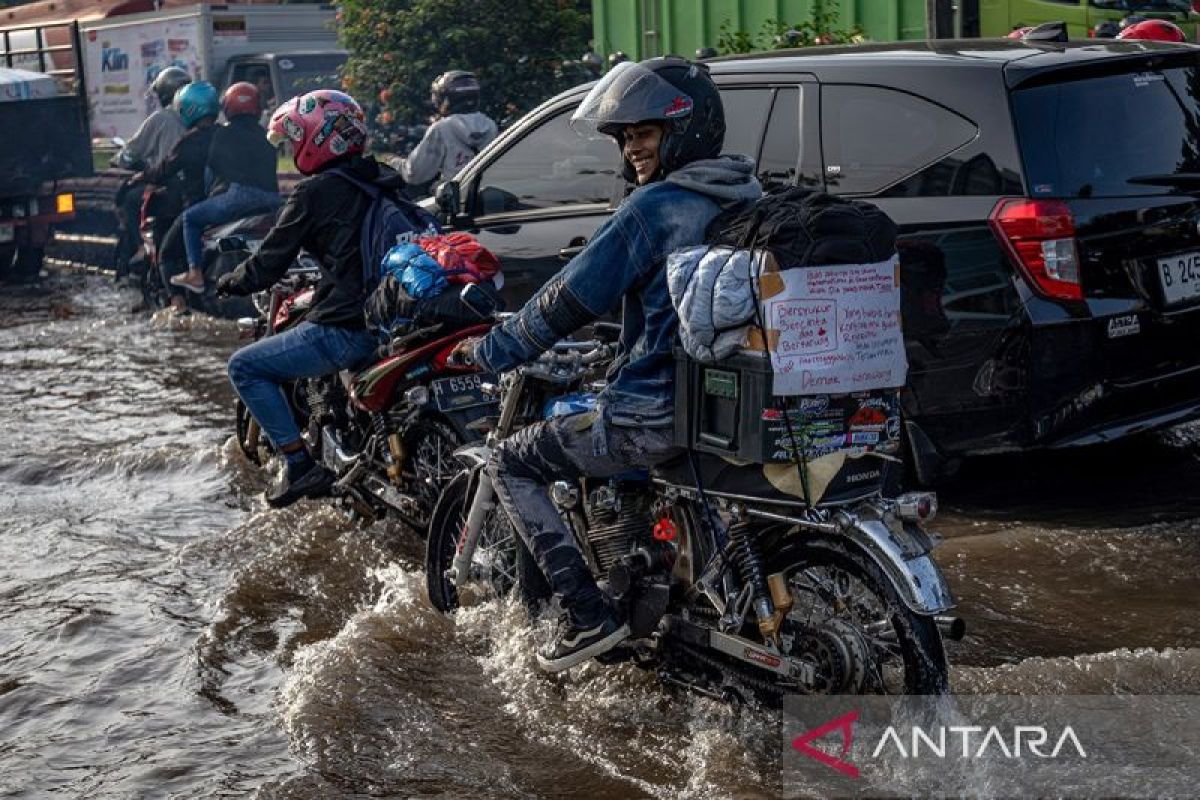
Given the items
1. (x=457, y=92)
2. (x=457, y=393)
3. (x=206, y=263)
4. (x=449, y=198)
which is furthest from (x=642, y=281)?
(x=206, y=263)

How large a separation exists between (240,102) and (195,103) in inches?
17.2

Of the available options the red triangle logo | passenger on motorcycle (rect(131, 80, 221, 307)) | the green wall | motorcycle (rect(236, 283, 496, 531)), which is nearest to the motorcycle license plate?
motorcycle (rect(236, 283, 496, 531))

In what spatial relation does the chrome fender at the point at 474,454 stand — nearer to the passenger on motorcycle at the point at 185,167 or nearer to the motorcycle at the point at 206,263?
the motorcycle at the point at 206,263

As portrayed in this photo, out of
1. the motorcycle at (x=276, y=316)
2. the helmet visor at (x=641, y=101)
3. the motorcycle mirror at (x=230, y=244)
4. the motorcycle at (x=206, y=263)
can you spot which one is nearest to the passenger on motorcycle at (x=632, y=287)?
the helmet visor at (x=641, y=101)

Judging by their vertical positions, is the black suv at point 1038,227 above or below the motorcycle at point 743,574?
above

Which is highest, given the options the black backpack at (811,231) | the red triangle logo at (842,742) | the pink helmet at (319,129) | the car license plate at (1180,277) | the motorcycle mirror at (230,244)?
the pink helmet at (319,129)

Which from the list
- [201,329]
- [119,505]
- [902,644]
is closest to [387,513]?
[119,505]

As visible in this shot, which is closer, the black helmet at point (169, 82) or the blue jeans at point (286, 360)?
the blue jeans at point (286, 360)

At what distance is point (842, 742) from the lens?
462 cm

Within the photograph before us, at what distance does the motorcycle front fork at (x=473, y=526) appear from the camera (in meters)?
5.61

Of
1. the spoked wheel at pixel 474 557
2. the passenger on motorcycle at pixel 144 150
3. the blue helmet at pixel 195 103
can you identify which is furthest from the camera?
the passenger on motorcycle at pixel 144 150

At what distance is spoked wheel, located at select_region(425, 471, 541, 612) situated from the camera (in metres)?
5.72

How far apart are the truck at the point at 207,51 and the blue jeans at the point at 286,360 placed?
47.9ft

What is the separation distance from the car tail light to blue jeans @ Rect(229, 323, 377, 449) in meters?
2.54
